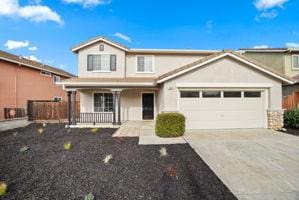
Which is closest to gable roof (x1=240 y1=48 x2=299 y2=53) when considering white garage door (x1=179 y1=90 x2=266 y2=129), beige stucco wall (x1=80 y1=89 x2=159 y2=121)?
white garage door (x1=179 y1=90 x2=266 y2=129)

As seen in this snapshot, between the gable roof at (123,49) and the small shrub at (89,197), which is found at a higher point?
the gable roof at (123,49)

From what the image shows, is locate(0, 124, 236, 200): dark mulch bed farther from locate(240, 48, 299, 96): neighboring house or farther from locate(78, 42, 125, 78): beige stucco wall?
locate(240, 48, 299, 96): neighboring house

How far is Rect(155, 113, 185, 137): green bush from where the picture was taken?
36.1ft

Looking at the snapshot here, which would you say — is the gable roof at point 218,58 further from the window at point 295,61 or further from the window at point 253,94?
the window at point 295,61

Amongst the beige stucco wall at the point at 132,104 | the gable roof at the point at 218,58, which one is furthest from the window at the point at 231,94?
the beige stucco wall at the point at 132,104

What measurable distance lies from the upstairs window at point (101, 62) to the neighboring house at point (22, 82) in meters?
7.62

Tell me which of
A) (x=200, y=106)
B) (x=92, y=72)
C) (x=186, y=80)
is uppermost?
(x=92, y=72)

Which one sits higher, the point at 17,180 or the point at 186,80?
the point at 186,80

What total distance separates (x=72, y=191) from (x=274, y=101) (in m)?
12.0

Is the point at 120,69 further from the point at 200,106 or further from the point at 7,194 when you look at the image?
the point at 7,194

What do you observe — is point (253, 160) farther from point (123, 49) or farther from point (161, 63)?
point (123, 49)

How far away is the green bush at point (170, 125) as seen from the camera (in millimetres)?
11016

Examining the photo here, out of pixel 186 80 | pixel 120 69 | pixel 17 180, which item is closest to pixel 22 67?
pixel 120 69

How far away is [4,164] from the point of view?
7.14 meters
